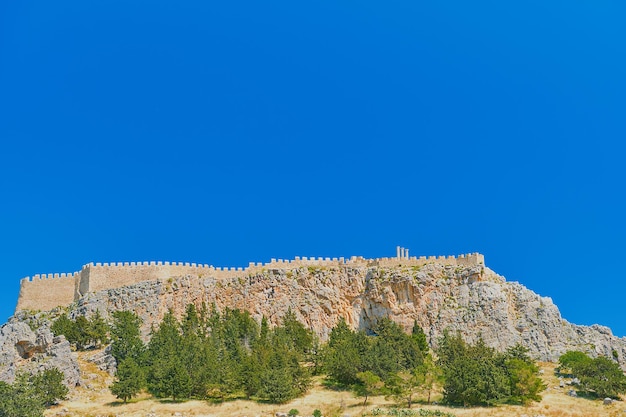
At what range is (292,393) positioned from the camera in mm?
39438

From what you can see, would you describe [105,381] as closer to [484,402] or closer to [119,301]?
[119,301]

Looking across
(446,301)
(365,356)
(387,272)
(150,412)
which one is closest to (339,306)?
(387,272)

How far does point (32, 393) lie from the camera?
35.8 metres

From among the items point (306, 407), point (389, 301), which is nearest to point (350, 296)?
point (389, 301)

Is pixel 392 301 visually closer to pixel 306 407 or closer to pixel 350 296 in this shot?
pixel 350 296

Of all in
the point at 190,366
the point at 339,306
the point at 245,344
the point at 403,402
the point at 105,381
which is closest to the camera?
the point at 403,402

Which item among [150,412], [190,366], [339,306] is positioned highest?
[339,306]

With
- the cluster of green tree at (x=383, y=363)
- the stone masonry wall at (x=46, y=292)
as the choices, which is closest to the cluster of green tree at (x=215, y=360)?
the cluster of green tree at (x=383, y=363)

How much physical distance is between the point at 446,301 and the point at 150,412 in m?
27.8

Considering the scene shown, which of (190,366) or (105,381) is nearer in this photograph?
(190,366)

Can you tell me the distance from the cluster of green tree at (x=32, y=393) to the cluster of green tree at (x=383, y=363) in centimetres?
1775

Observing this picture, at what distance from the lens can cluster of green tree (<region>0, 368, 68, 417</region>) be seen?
32.4m

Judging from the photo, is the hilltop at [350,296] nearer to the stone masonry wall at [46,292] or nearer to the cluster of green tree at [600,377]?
the stone masonry wall at [46,292]

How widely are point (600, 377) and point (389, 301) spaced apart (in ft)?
63.2
